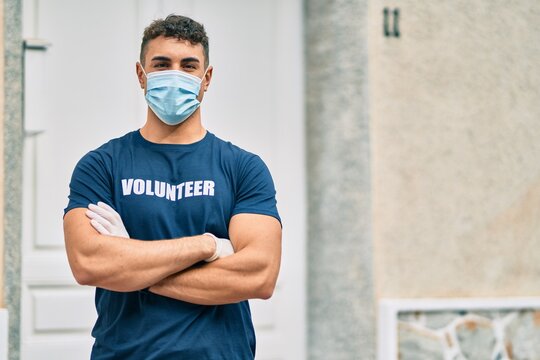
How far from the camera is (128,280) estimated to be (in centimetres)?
260

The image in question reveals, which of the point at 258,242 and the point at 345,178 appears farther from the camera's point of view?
the point at 345,178

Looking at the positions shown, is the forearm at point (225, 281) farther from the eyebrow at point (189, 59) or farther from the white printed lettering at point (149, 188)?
the eyebrow at point (189, 59)

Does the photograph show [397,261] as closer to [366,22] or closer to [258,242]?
[366,22]

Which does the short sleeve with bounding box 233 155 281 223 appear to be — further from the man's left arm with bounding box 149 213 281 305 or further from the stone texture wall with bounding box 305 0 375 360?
the stone texture wall with bounding box 305 0 375 360

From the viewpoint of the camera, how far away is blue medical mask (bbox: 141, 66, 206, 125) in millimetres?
2754

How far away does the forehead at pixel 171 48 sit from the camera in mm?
2764

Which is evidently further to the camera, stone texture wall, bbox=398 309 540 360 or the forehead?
stone texture wall, bbox=398 309 540 360

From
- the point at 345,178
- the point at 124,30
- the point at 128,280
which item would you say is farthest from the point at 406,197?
the point at 128,280

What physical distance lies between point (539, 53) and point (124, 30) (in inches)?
82.0

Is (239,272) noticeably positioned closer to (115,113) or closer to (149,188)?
(149,188)

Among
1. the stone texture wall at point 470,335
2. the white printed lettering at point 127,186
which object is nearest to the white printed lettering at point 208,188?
the white printed lettering at point 127,186

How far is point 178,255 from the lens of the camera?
262 cm

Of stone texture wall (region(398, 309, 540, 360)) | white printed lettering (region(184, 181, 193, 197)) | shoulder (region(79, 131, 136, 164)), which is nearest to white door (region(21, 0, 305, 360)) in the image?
stone texture wall (region(398, 309, 540, 360))

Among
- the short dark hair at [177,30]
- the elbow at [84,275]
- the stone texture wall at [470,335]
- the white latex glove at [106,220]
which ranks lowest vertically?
the stone texture wall at [470,335]
